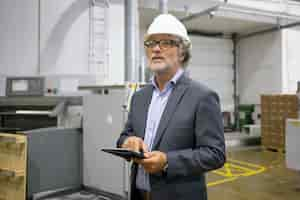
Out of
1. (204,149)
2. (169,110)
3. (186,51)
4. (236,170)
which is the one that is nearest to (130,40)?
(236,170)

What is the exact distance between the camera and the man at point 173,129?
114 centimetres

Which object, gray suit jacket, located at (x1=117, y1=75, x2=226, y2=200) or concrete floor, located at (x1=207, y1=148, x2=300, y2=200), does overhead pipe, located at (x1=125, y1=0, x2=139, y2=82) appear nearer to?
concrete floor, located at (x1=207, y1=148, x2=300, y2=200)

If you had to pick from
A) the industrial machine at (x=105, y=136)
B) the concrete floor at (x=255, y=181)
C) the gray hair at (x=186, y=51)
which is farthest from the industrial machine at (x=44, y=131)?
the gray hair at (x=186, y=51)

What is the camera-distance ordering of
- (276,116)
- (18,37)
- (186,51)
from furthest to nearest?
1. (276,116)
2. (18,37)
3. (186,51)

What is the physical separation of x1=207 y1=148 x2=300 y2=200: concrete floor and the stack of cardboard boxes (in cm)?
63

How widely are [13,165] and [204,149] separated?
2339 millimetres

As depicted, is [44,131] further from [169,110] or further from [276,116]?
[276,116]

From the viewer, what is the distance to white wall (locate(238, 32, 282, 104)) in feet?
25.7

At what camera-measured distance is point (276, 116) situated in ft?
22.7

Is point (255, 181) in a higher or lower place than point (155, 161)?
lower

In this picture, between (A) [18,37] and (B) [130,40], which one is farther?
(B) [130,40]

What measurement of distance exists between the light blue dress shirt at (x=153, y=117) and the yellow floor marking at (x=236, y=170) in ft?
11.3

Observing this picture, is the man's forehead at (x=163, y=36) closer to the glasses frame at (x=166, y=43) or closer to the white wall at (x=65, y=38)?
the glasses frame at (x=166, y=43)

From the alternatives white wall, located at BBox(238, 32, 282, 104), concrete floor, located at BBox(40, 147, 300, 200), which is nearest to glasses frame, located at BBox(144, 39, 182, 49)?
concrete floor, located at BBox(40, 147, 300, 200)
